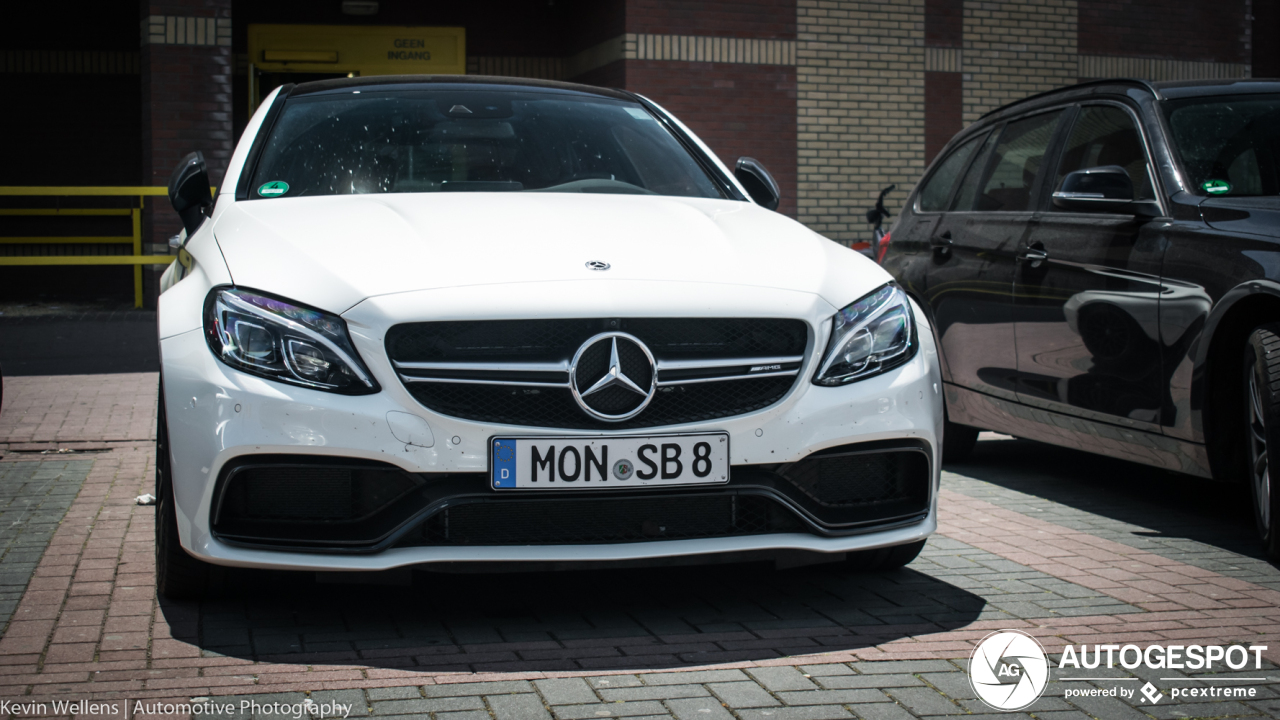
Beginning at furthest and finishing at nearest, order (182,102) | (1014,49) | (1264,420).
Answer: (1014,49) < (182,102) < (1264,420)

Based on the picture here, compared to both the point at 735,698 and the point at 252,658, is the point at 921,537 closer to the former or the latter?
the point at 735,698

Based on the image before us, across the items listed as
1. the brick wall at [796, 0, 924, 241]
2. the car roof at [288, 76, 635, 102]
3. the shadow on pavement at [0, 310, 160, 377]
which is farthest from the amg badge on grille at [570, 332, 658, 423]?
the brick wall at [796, 0, 924, 241]

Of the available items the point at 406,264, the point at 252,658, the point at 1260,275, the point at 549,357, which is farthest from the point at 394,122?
the point at 1260,275

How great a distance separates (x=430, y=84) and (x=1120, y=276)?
259cm

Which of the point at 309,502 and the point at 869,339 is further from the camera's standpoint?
the point at 869,339

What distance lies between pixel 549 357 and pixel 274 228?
3.14 feet

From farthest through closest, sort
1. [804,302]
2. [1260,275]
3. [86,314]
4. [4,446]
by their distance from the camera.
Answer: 1. [86,314]
2. [4,446]
3. [1260,275]
4. [804,302]

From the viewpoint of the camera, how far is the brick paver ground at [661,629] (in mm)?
2938

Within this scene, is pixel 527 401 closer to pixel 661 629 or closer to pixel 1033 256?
pixel 661 629

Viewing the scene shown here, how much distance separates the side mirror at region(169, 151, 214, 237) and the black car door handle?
3.12m

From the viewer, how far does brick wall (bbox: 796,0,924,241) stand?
14.5 m

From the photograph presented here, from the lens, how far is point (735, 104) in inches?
558

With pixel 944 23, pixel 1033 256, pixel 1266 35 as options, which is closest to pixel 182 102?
pixel 944 23

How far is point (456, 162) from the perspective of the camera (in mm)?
4535
